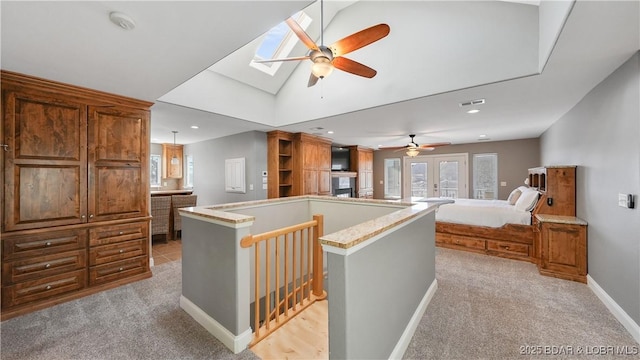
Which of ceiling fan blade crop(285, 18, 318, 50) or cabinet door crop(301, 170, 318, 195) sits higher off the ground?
ceiling fan blade crop(285, 18, 318, 50)

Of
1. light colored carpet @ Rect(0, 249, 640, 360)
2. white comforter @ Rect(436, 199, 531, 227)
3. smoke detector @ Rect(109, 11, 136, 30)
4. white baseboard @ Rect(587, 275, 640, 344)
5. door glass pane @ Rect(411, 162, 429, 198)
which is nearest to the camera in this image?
smoke detector @ Rect(109, 11, 136, 30)

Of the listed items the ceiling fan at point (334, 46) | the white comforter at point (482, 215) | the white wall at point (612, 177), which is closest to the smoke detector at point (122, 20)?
the ceiling fan at point (334, 46)

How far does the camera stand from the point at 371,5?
3.32 meters

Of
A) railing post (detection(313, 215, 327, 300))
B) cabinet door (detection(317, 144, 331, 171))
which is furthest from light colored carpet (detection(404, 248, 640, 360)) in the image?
cabinet door (detection(317, 144, 331, 171))

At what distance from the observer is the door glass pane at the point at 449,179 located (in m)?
7.39

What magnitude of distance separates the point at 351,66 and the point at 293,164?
352 centimetres

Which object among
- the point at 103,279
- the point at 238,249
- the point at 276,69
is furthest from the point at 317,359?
the point at 276,69

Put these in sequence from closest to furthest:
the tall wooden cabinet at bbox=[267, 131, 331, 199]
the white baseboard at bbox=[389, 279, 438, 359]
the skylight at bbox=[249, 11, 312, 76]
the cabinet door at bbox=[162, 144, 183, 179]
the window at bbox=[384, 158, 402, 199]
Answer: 1. the white baseboard at bbox=[389, 279, 438, 359]
2. the skylight at bbox=[249, 11, 312, 76]
3. the tall wooden cabinet at bbox=[267, 131, 331, 199]
4. the cabinet door at bbox=[162, 144, 183, 179]
5. the window at bbox=[384, 158, 402, 199]

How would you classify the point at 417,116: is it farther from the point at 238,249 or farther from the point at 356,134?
the point at 238,249

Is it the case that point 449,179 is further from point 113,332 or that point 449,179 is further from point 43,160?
point 43,160

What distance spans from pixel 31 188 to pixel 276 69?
3427mm

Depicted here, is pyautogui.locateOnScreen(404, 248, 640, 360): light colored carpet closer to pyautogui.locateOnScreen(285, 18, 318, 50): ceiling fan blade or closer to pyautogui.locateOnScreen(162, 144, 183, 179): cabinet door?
pyautogui.locateOnScreen(285, 18, 318, 50): ceiling fan blade

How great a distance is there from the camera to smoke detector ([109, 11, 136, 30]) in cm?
152

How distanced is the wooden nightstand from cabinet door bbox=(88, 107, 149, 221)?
5306 millimetres
